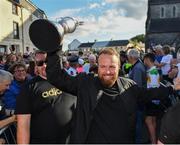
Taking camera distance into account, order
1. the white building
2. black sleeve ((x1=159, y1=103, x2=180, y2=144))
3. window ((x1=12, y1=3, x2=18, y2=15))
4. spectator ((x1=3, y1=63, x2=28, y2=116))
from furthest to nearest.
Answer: window ((x1=12, y1=3, x2=18, y2=15))
the white building
spectator ((x1=3, y1=63, x2=28, y2=116))
black sleeve ((x1=159, y1=103, x2=180, y2=144))

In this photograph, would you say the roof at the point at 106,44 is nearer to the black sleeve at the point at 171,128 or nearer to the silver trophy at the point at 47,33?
the silver trophy at the point at 47,33

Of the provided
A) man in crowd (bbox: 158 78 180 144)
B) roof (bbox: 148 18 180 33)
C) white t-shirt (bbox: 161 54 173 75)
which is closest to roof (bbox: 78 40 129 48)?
roof (bbox: 148 18 180 33)

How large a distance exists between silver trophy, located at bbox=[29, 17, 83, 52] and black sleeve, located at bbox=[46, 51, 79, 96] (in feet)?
0.28

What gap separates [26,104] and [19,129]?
0.29 meters

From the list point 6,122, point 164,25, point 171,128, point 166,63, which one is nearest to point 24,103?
point 6,122

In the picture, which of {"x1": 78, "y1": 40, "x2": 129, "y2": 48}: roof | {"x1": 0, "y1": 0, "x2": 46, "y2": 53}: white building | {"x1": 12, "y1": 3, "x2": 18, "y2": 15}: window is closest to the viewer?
{"x1": 0, "y1": 0, "x2": 46, "y2": 53}: white building

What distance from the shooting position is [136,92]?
3.47 m

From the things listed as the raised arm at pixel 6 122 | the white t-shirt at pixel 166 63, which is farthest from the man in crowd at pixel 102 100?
the white t-shirt at pixel 166 63

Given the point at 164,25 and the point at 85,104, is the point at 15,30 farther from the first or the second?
the point at 85,104

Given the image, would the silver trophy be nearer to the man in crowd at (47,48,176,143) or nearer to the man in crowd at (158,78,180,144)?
the man in crowd at (47,48,176,143)

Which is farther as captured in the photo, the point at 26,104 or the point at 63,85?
the point at 26,104

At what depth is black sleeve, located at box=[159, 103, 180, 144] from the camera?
259 centimetres

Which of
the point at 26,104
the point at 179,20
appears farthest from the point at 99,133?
the point at 179,20

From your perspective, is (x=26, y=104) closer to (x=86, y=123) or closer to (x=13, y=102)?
(x=86, y=123)
